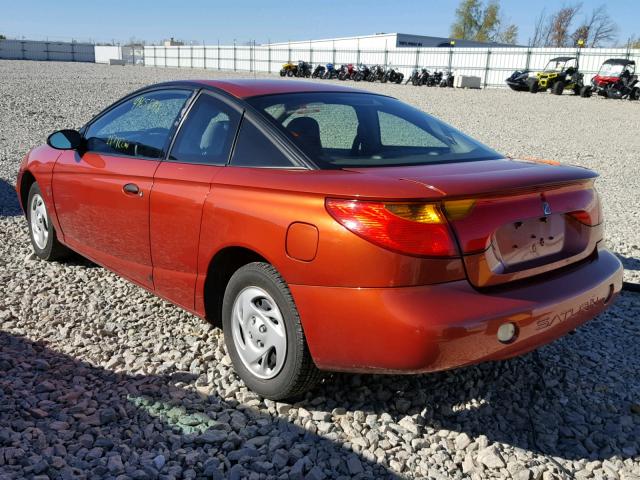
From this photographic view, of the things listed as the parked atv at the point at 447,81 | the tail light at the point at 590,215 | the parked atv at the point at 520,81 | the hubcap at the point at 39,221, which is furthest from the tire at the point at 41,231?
the parked atv at the point at 447,81

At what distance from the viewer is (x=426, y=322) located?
234 centimetres

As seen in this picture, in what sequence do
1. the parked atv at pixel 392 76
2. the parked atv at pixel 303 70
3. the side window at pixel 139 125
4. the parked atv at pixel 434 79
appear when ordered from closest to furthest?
the side window at pixel 139 125
the parked atv at pixel 434 79
the parked atv at pixel 392 76
the parked atv at pixel 303 70

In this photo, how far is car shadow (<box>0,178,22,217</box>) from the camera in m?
6.57

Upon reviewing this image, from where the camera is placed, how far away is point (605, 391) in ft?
10.4

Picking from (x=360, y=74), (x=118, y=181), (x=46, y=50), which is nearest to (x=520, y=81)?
(x=360, y=74)

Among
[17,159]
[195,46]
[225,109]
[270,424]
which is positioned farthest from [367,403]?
[195,46]

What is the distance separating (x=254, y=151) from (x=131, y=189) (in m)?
1.00

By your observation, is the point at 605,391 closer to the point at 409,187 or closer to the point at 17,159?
the point at 409,187

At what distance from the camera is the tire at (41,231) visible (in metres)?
4.84

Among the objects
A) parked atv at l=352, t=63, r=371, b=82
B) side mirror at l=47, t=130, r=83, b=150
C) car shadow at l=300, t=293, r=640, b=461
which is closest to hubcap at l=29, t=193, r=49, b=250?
side mirror at l=47, t=130, r=83, b=150

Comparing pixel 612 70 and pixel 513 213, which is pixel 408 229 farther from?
pixel 612 70

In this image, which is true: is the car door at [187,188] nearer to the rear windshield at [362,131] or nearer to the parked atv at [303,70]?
the rear windshield at [362,131]

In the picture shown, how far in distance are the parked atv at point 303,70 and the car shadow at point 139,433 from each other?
138ft

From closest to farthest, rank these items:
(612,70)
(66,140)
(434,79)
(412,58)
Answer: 1. (66,140)
2. (612,70)
3. (434,79)
4. (412,58)
